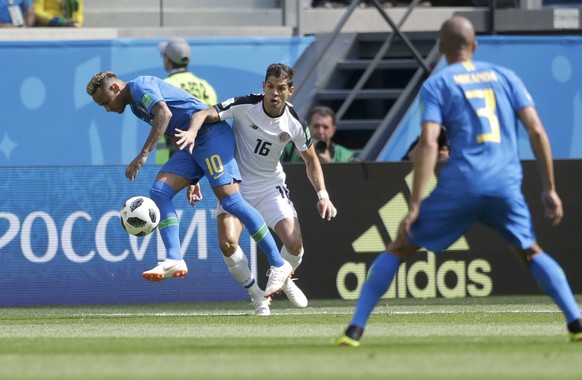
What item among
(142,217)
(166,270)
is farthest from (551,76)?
(166,270)

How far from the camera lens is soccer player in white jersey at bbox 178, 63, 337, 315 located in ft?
37.7

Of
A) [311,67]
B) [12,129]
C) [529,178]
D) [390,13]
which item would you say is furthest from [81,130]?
[529,178]

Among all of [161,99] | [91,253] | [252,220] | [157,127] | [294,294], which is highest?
[161,99]

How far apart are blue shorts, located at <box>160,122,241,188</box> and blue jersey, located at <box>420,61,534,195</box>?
374cm

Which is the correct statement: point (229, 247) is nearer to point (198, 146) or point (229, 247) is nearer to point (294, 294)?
point (294, 294)

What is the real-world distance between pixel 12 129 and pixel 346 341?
30.3 ft

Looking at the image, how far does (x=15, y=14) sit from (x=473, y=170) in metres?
10.4

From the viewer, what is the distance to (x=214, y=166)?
37.1 ft

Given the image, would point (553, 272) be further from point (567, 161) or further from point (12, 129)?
point (12, 129)

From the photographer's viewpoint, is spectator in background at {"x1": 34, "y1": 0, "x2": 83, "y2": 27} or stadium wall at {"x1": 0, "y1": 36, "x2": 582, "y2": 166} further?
spectator in background at {"x1": 34, "y1": 0, "x2": 83, "y2": 27}

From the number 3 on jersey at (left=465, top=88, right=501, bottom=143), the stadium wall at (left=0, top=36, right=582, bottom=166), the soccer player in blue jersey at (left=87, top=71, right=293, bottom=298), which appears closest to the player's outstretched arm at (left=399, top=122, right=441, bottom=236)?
the number 3 on jersey at (left=465, top=88, right=501, bottom=143)

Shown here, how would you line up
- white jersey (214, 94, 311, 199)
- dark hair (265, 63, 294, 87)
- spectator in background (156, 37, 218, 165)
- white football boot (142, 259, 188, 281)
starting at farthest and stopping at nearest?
spectator in background (156, 37, 218, 165), white jersey (214, 94, 311, 199), dark hair (265, 63, 294, 87), white football boot (142, 259, 188, 281)

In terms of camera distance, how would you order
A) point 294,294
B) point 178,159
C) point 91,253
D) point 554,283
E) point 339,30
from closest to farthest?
1. point 554,283
2. point 178,159
3. point 294,294
4. point 91,253
5. point 339,30

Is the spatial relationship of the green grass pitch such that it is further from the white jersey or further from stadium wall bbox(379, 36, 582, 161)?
stadium wall bbox(379, 36, 582, 161)
